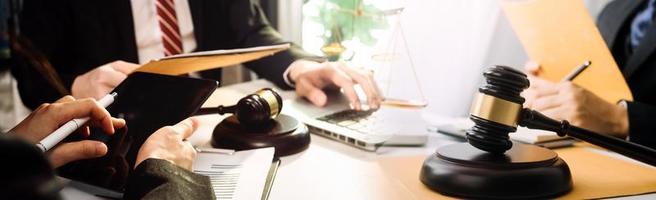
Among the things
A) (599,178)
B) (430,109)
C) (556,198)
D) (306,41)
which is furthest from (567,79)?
(306,41)

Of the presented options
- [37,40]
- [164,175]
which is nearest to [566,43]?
[164,175]

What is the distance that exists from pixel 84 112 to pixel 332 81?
0.60m

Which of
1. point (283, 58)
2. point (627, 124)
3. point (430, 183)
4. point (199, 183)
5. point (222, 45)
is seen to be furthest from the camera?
point (222, 45)

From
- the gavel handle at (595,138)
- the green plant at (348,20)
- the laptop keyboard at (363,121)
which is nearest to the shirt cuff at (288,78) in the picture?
the green plant at (348,20)

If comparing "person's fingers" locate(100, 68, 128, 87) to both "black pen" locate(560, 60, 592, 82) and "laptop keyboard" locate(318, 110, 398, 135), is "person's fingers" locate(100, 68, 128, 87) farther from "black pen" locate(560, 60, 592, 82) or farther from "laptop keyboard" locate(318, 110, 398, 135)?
"black pen" locate(560, 60, 592, 82)

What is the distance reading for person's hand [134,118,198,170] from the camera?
66cm

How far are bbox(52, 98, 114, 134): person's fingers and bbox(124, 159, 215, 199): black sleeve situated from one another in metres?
0.11

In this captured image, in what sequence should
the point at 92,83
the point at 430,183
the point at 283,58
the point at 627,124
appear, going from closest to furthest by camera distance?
the point at 430,183
the point at 92,83
the point at 627,124
the point at 283,58

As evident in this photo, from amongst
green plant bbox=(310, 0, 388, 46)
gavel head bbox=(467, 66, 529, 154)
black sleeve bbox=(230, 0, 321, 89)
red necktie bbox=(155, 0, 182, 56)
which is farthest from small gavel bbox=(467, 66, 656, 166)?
red necktie bbox=(155, 0, 182, 56)

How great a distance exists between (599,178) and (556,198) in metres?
0.13

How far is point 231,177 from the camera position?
0.71 metres

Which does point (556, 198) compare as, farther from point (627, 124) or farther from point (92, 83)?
point (92, 83)

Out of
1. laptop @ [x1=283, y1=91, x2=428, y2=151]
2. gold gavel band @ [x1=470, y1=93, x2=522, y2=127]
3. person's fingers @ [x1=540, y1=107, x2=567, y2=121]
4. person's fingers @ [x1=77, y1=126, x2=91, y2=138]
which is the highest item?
gold gavel band @ [x1=470, y1=93, x2=522, y2=127]

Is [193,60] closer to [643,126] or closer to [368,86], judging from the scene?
[368,86]
